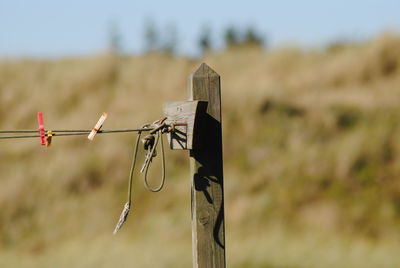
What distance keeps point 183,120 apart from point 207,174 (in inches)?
9.7

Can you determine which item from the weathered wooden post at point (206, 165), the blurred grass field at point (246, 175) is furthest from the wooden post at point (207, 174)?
the blurred grass field at point (246, 175)

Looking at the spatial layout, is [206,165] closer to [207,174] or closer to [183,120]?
[207,174]

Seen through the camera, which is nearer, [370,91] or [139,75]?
[370,91]

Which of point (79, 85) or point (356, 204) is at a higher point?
point (79, 85)

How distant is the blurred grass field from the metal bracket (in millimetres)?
5026

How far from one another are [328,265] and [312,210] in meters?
1.86

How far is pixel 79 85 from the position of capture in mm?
14773

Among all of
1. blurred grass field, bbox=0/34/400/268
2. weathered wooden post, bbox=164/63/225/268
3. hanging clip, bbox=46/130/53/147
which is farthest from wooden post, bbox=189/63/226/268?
blurred grass field, bbox=0/34/400/268

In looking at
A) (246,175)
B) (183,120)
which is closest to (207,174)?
(183,120)

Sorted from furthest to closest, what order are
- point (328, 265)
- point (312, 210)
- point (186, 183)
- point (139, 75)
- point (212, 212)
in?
point (139, 75), point (186, 183), point (312, 210), point (328, 265), point (212, 212)

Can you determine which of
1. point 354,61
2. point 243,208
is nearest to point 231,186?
point 243,208

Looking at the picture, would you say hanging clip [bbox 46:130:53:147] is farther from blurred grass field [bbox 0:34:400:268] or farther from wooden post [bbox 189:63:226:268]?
blurred grass field [bbox 0:34:400:268]

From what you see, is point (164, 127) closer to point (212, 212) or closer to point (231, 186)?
point (212, 212)

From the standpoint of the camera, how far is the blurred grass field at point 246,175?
8.46 meters
